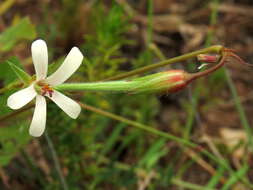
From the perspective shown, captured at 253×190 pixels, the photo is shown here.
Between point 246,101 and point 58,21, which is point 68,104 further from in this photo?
point 246,101

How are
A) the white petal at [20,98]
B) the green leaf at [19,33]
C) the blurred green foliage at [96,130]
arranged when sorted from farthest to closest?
1. the green leaf at [19,33]
2. the blurred green foliage at [96,130]
3. the white petal at [20,98]

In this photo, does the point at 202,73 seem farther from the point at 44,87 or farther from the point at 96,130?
the point at 96,130

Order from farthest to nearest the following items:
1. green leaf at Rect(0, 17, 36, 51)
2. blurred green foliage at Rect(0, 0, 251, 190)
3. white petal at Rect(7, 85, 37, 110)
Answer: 1. green leaf at Rect(0, 17, 36, 51)
2. blurred green foliage at Rect(0, 0, 251, 190)
3. white petal at Rect(7, 85, 37, 110)

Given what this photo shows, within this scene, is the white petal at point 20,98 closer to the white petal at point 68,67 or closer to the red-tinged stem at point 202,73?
the white petal at point 68,67

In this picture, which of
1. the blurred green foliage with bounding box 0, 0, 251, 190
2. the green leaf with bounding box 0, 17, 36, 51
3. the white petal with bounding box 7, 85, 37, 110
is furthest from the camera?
the green leaf with bounding box 0, 17, 36, 51

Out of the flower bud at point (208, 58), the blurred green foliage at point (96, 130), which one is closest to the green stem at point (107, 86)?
the flower bud at point (208, 58)

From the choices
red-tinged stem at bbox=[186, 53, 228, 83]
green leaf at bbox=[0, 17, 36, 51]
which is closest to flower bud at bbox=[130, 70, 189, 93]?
red-tinged stem at bbox=[186, 53, 228, 83]

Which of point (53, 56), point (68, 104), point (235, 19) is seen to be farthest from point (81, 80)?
point (235, 19)

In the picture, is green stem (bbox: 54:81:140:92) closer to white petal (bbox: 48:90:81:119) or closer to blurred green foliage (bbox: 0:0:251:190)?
white petal (bbox: 48:90:81:119)
